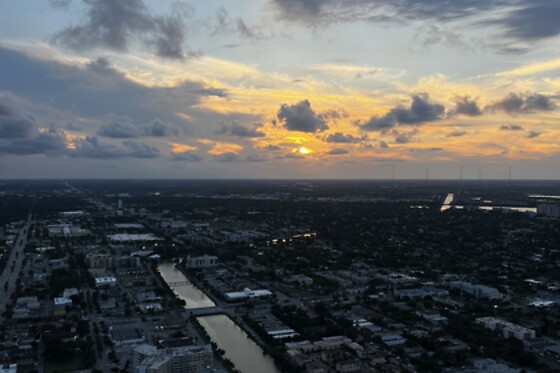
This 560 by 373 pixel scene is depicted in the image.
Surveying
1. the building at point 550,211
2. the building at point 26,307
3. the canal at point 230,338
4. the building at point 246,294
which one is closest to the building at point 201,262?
the canal at point 230,338

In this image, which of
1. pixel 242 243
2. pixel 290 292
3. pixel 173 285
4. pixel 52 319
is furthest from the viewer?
pixel 242 243

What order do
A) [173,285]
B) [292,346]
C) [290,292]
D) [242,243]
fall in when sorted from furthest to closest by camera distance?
[242,243]
[173,285]
[290,292]
[292,346]

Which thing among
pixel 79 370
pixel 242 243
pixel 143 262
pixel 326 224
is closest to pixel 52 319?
pixel 79 370

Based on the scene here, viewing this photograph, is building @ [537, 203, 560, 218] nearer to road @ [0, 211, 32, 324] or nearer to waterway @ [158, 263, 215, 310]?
waterway @ [158, 263, 215, 310]

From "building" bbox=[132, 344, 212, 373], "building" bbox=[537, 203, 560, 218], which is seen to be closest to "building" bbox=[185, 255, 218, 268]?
"building" bbox=[132, 344, 212, 373]

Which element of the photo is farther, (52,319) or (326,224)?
(326,224)

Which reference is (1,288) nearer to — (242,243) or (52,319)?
(52,319)
